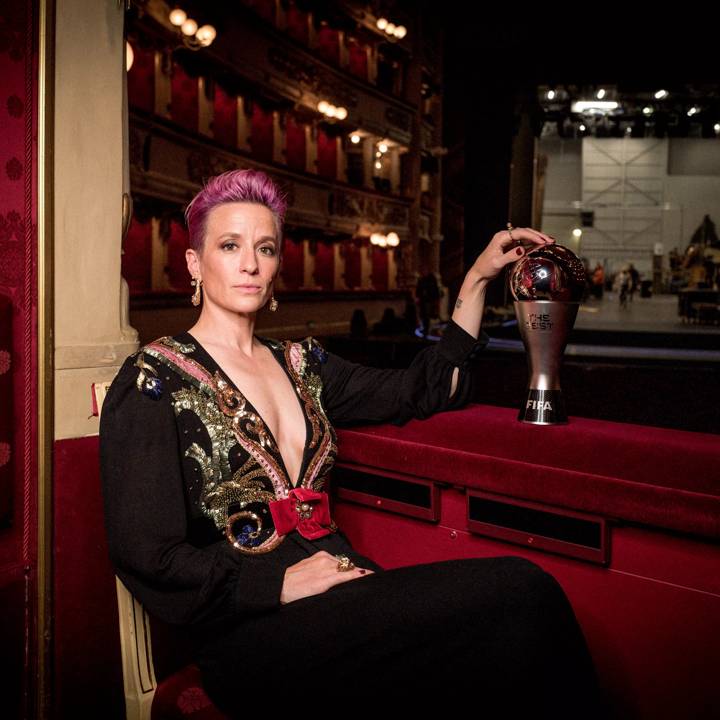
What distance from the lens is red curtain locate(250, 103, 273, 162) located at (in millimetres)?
14602

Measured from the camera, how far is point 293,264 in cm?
1587

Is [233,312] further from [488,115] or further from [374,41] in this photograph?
[374,41]

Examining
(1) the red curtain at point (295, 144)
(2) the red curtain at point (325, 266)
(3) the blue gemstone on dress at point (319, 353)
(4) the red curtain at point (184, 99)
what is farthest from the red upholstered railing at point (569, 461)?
(2) the red curtain at point (325, 266)

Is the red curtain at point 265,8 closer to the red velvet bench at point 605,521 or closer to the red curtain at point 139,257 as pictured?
the red curtain at point 139,257

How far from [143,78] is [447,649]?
37.7ft

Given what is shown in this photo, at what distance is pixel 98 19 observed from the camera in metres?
1.63

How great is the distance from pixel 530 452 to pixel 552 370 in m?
0.24

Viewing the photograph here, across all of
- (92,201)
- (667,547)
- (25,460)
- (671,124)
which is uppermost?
(671,124)

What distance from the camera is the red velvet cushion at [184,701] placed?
1345mm

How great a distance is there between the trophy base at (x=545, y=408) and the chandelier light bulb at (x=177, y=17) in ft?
34.0

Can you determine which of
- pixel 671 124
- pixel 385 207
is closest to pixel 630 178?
pixel 671 124

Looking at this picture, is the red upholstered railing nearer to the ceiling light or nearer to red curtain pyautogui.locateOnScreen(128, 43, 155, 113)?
red curtain pyautogui.locateOnScreen(128, 43, 155, 113)

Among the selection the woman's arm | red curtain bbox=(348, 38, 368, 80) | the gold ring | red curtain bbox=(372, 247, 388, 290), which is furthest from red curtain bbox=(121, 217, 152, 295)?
the gold ring

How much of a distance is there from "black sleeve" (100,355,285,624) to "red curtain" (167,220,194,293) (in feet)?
35.2
